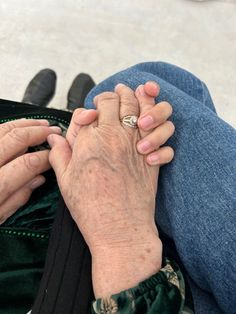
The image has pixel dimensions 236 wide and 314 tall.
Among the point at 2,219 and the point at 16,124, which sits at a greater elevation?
the point at 16,124

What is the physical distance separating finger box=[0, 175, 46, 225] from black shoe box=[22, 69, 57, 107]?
80cm

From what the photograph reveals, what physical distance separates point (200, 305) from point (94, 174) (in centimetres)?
30

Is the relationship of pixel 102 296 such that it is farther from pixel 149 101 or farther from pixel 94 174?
pixel 149 101

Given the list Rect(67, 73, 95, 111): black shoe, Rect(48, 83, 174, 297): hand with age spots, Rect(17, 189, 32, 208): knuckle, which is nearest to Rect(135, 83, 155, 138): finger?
Rect(48, 83, 174, 297): hand with age spots

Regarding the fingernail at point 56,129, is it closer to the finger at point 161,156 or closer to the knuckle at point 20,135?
the knuckle at point 20,135

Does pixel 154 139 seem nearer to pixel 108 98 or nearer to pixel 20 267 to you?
pixel 108 98

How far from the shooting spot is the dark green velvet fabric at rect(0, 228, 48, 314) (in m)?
0.65

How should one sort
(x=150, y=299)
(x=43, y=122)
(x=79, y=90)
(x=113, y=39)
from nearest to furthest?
(x=150, y=299), (x=43, y=122), (x=79, y=90), (x=113, y=39)

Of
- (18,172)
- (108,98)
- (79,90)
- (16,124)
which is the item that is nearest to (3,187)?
(18,172)

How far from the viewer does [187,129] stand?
709 millimetres

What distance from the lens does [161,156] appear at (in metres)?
0.68

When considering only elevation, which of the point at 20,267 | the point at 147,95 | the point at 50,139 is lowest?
the point at 20,267

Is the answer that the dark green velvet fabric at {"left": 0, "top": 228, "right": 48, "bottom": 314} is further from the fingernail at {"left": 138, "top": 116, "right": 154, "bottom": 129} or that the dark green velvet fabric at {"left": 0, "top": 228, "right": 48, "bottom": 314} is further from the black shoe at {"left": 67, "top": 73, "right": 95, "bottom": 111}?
the black shoe at {"left": 67, "top": 73, "right": 95, "bottom": 111}

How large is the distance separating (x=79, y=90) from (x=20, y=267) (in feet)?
3.01
